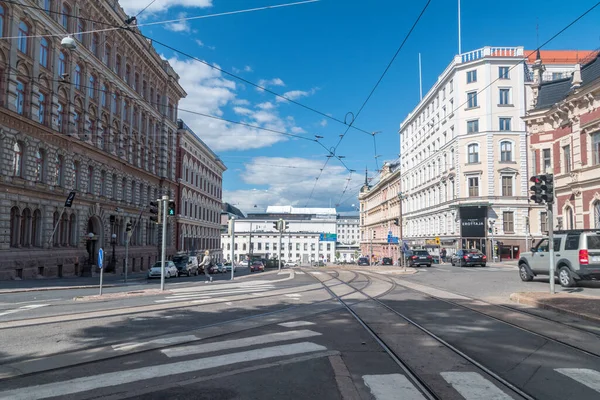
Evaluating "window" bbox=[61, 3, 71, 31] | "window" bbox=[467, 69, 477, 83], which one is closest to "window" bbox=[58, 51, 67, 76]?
"window" bbox=[61, 3, 71, 31]

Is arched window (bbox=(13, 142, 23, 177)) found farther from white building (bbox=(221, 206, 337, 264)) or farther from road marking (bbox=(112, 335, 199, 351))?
white building (bbox=(221, 206, 337, 264))

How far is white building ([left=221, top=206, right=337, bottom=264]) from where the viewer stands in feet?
369

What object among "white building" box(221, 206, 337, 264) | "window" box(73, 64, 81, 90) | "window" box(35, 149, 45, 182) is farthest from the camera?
"white building" box(221, 206, 337, 264)

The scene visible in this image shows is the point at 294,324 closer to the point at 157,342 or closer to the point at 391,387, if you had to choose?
the point at 157,342

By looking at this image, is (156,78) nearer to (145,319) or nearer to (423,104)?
(423,104)

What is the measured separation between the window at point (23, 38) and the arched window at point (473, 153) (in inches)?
1679

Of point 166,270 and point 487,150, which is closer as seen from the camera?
point 166,270

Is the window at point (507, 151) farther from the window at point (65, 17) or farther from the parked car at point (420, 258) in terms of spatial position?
the window at point (65, 17)

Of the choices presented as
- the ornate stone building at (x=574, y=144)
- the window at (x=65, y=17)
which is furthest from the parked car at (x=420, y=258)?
the window at (x=65, y=17)

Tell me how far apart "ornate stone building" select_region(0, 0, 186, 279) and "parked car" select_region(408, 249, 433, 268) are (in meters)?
25.2

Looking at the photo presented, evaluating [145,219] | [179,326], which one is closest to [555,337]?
[179,326]

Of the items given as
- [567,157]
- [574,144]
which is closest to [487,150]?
[567,157]

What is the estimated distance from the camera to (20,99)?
27422mm

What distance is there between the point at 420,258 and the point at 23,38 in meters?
33.2
